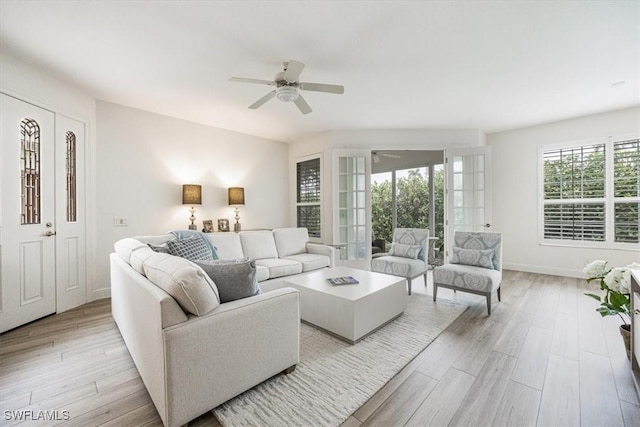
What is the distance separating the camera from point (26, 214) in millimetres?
2812

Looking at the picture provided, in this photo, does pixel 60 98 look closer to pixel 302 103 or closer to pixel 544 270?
pixel 302 103

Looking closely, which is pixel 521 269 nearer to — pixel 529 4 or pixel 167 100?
pixel 529 4

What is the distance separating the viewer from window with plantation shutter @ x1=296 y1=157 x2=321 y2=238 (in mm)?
5344

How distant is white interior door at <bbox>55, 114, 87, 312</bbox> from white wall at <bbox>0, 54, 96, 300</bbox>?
7 centimetres

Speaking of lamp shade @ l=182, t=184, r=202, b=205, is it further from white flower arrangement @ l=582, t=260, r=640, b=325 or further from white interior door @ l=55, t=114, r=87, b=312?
white flower arrangement @ l=582, t=260, r=640, b=325

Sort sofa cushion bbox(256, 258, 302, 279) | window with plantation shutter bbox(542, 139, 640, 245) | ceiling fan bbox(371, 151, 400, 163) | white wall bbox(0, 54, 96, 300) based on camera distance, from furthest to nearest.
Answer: ceiling fan bbox(371, 151, 400, 163) < window with plantation shutter bbox(542, 139, 640, 245) < sofa cushion bbox(256, 258, 302, 279) < white wall bbox(0, 54, 96, 300)

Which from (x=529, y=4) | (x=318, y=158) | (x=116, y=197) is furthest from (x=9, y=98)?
(x=529, y=4)

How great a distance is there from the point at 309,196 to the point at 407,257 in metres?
2.36

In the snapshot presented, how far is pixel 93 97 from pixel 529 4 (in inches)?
183

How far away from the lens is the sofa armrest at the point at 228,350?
1.38m

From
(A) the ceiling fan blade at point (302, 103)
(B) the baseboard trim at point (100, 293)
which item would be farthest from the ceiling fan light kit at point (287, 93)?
(B) the baseboard trim at point (100, 293)

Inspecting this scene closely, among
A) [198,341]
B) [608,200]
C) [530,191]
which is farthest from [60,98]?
[608,200]

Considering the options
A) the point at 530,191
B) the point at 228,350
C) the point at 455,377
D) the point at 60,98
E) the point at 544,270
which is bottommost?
the point at 455,377

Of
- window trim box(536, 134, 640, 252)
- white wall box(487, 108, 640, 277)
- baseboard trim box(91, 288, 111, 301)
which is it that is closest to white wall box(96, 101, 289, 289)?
baseboard trim box(91, 288, 111, 301)
